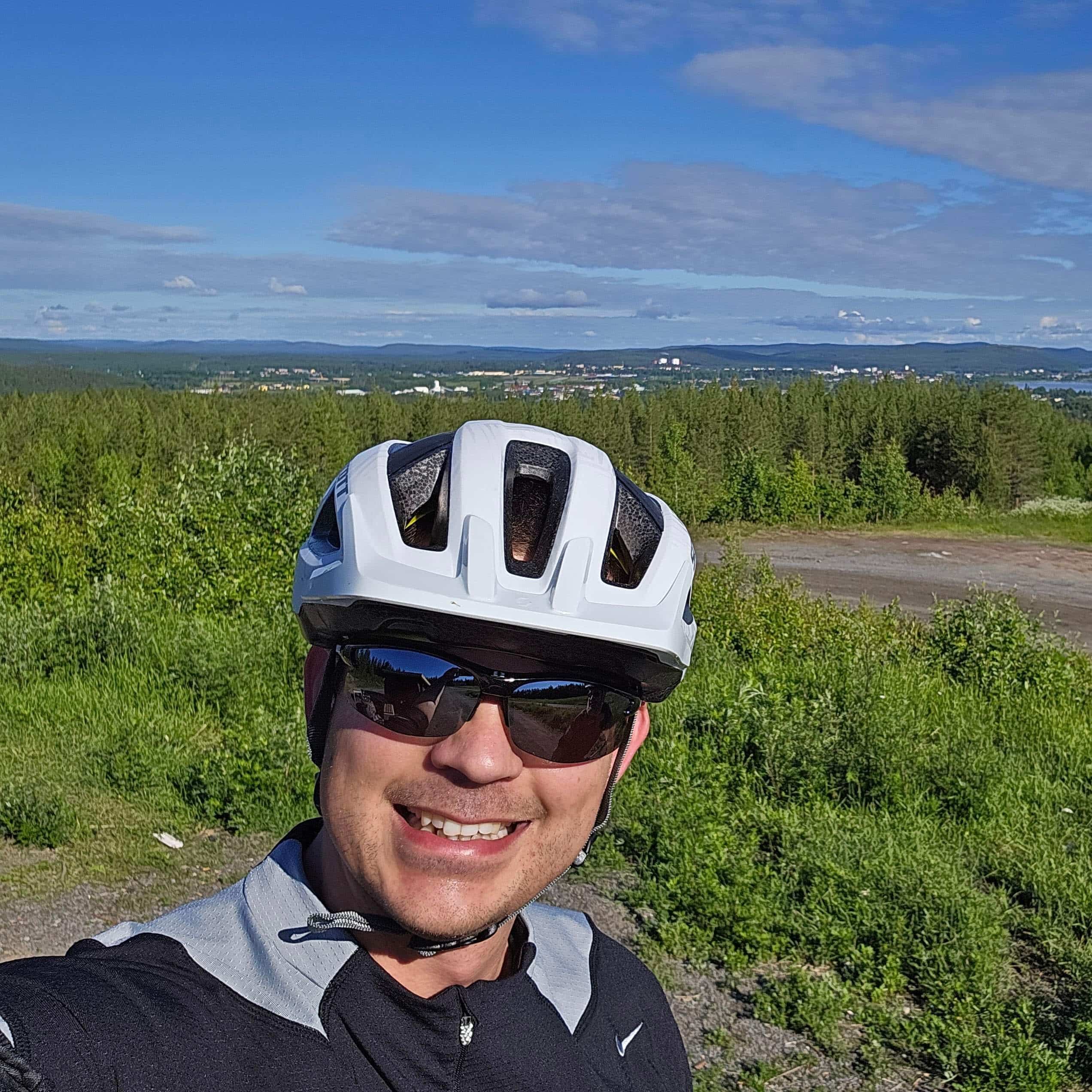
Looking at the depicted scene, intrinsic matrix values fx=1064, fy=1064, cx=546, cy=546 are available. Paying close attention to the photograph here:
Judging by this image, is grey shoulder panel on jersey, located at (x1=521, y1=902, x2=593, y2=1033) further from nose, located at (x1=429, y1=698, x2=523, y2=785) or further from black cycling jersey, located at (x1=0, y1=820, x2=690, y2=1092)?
nose, located at (x1=429, y1=698, x2=523, y2=785)

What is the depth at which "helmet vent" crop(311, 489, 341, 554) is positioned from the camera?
1753 millimetres

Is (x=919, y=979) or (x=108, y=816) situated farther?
A: (x=108, y=816)

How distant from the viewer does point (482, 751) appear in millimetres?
1579

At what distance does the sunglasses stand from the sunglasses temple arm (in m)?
0.14

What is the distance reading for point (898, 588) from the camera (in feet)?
76.4

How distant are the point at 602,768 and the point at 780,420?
5535cm

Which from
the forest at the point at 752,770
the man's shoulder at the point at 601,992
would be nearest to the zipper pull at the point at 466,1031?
the man's shoulder at the point at 601,992

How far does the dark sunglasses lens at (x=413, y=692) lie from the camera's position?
1561mm

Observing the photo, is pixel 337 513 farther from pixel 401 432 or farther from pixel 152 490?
pixel 401 432

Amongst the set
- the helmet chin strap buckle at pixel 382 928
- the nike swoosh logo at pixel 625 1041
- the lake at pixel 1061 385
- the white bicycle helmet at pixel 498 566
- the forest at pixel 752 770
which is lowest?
the forest at pixel 752 770

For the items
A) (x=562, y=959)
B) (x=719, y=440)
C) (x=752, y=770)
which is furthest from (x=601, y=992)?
(x=719, y=440)

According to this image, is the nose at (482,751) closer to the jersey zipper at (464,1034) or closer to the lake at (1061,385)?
the jersey zipper at (464,1034)

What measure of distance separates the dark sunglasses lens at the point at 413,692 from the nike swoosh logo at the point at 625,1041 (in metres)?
0.62

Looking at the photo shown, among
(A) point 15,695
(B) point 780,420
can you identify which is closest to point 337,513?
(A) point 15,695
